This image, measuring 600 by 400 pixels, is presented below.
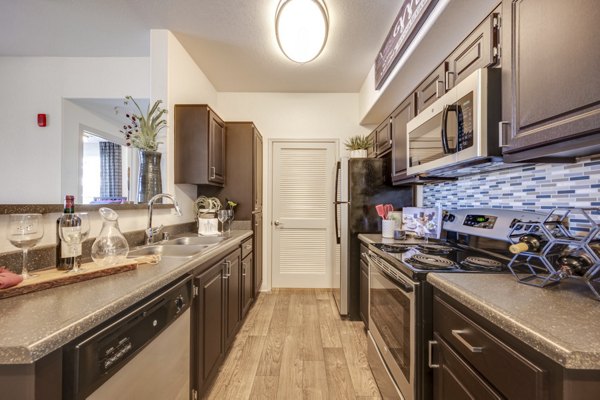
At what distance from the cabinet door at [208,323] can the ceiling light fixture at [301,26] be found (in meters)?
1.65

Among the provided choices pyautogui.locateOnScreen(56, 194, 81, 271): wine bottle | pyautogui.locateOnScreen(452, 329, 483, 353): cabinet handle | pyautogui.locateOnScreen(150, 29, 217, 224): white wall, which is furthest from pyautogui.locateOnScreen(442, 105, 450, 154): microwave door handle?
pyautogui.locateOnScreen(150, 29, 217, 224): white wall

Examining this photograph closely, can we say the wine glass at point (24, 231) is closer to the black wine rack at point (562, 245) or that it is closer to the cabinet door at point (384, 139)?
the black wine rack at point (562, 245)

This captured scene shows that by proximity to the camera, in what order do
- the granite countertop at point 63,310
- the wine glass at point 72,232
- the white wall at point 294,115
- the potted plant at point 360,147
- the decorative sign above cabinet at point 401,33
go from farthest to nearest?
the white wall at point 294,115 < the potted plant at point 360,147 < the decorative sign above cabinet at point 401,33 < the wine glass at point 72,232 < the granite countertop at point 63,310

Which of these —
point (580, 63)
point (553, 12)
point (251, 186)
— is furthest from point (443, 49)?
point (251, 186)

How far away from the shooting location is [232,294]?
2029mm

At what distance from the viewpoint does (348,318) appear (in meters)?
2.66

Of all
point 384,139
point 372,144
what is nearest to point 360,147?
point 372,144

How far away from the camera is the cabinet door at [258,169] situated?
305 cm

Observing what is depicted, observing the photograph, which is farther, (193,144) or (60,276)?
(193,144)

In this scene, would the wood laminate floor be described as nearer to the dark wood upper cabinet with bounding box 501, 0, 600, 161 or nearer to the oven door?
the oven door

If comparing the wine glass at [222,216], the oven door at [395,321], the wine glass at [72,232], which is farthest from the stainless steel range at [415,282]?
the wine glass at [222,216]

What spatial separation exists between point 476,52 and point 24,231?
1.96 meters

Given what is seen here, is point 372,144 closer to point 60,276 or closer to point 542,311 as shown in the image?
point 542,311

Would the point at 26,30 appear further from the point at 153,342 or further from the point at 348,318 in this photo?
the point at 348,318
